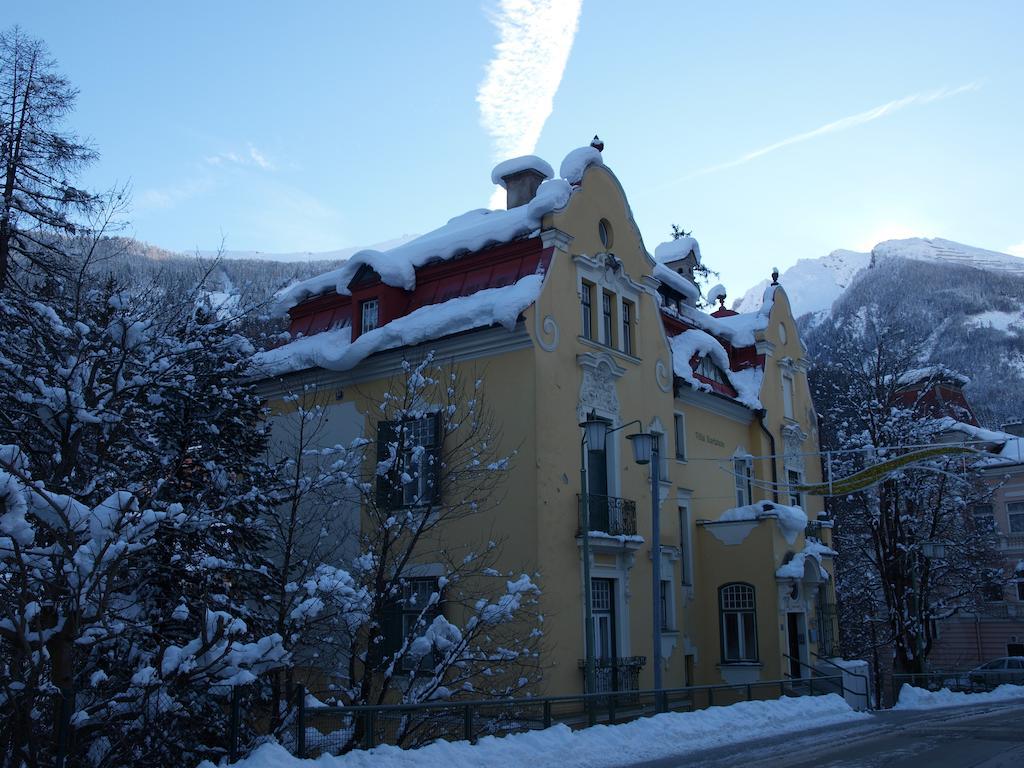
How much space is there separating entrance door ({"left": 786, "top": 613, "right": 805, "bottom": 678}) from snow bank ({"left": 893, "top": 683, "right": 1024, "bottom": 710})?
4416 millimetres

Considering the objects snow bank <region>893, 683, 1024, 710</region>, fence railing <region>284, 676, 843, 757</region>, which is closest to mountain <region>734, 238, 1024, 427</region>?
snow bank <region>893, 683, 1024, 710</region>

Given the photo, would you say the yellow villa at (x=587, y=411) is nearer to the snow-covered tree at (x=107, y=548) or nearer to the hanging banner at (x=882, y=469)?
the hanging banner at (x=882, y=469)

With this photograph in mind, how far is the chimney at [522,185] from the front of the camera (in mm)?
26141

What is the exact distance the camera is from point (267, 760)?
10.1 meters

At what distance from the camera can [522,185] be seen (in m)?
26.3

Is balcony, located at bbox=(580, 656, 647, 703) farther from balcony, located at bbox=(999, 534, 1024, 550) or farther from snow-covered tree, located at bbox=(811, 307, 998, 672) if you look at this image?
balcony, located at bbox=(999, 534, 1024, 550)

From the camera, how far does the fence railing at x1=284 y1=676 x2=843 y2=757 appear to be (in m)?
11.1

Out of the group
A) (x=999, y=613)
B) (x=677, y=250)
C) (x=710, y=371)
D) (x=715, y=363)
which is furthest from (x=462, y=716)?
(x=999, y=613)

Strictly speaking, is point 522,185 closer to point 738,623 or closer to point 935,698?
point 738,623

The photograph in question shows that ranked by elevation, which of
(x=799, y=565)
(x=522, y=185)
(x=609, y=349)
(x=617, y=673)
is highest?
(x=522, y=185)

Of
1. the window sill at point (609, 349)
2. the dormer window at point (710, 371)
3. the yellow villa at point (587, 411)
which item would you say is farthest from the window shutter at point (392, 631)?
the dormer window at point (710, 371)

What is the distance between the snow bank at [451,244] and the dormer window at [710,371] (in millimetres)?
7993

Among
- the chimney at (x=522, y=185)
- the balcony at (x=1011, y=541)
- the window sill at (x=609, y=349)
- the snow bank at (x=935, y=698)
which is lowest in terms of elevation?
the snow bank at (x=935, y=698)

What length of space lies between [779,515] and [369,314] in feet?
39.2
